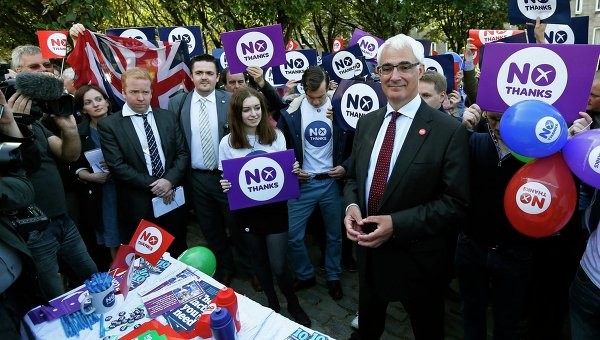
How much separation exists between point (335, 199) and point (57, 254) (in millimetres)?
2429

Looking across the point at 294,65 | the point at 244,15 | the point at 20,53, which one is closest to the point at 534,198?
the point at 20,53

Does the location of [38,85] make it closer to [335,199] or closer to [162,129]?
[162,129]

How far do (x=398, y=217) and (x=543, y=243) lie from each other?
4.78 feet

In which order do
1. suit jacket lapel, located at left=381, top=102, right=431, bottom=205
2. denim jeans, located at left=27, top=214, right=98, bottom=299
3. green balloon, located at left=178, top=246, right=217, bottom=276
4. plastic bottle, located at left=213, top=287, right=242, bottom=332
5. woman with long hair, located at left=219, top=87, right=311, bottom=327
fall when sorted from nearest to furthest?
plastic bottle, located at left=213, top=287, right=242, bottom=332
suit jacket lapel, located at left=381, top=102, right=431, bottom=205
denim jeans, located at left=27, top=214, right=98, bottom=299
green balloon, located at left=178, top=246, right=217, bottom=276
woman with long hair, located at left=219, top=87, right=311, bottom=327

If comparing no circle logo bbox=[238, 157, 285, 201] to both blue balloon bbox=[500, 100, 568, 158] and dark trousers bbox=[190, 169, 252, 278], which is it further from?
blue balloon bbox=[500, 100, 568, 158]

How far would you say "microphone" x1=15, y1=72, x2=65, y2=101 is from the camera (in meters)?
2.50

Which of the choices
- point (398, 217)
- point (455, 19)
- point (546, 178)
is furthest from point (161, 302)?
point (455, 19)

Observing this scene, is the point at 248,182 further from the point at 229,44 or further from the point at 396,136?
the point at 229,44

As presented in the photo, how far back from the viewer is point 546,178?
1994 millimetres

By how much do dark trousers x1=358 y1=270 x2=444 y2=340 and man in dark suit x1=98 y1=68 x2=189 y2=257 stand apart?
6.74 feet

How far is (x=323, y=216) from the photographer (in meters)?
4.14

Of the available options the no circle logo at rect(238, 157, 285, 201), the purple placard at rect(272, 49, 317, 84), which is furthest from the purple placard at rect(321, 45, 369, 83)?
the no circle logo at rect(238, 157, 285, 201)

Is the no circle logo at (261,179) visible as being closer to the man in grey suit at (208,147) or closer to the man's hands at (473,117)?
the man in grey suit at (208,147)

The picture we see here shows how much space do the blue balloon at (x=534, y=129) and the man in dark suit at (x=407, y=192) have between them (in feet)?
0.94
